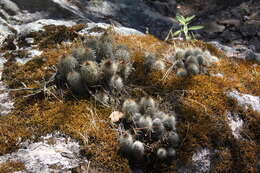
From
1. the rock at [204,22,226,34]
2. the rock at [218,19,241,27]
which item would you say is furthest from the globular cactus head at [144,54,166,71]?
the rock at [218,19,241,27]

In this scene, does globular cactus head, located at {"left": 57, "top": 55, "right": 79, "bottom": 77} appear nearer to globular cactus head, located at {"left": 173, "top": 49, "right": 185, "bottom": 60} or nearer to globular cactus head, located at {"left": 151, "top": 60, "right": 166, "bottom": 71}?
globular cactus head, located at {"left": 151, "top": 60, "right": 166, "bottom": 71}

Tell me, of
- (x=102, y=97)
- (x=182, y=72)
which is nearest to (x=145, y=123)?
(x=102, y=97)

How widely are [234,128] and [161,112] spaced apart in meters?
0.82

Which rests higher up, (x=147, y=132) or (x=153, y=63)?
(x=153, y=63)

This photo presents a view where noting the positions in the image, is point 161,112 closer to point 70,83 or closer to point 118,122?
point 118,122

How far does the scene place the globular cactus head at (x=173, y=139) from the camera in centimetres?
276

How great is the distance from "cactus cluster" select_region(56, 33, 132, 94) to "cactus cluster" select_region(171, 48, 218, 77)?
0.66 metres

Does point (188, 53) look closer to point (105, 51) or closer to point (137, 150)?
point (105, 51)

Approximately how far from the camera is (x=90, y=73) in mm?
3178

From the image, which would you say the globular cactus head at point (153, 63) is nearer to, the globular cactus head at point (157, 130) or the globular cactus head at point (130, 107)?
the globular cactus head at point (130, 107)

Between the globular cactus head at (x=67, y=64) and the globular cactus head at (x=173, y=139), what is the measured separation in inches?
50.7

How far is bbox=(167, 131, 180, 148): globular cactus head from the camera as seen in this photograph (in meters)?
2.76

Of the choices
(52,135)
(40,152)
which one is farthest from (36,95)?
(40,152)

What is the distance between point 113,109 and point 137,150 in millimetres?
600
